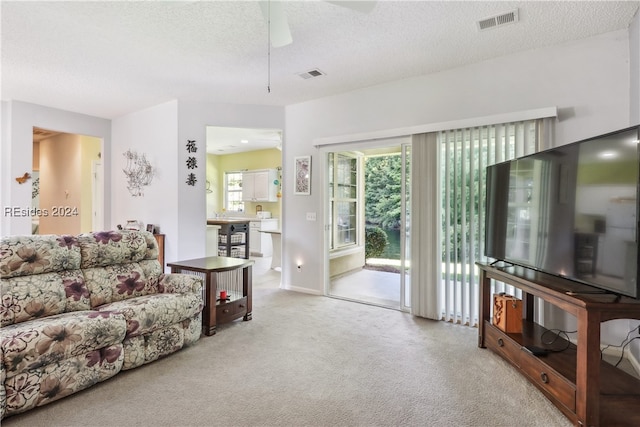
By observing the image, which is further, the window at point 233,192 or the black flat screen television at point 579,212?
the window at point 233,192

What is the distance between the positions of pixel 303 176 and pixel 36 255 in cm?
299

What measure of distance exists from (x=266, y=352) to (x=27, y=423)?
1431 mm

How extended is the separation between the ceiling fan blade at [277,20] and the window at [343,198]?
238cm

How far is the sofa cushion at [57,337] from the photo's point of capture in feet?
5.73

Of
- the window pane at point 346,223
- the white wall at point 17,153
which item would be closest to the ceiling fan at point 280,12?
the window pane at point 346,223

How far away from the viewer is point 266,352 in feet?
8.66

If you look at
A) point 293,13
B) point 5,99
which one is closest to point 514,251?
point 293,13

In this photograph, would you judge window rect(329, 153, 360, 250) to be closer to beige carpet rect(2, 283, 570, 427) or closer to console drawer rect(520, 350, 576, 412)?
beige carpet rect(2, 283, 570, 427)

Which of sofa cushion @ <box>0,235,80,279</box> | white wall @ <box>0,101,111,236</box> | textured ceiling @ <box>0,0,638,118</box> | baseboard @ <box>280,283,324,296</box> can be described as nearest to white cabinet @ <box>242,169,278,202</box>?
baseboard @ <box>280,283,324,296</box>

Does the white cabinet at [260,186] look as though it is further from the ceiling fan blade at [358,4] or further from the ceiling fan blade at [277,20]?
the ceiling fan blade at [358,4]

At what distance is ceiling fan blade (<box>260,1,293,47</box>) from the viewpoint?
6.63ft

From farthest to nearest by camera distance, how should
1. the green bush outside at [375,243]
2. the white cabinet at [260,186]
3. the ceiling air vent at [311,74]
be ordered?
the white cabinet at [260,186] → the green bush outside at [375,243] → the ceiling air vent at [311,74]

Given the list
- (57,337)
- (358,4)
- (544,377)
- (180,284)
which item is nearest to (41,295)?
(57,337)

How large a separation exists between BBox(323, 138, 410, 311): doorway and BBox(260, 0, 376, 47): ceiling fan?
1949mm
